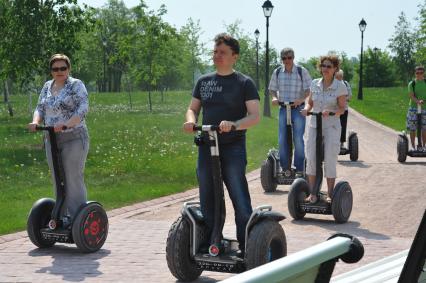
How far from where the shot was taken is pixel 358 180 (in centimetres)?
1339

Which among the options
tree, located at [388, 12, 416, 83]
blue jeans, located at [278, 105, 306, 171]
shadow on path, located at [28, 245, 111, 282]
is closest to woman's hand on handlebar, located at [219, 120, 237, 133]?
shadow on path, located at [28, 245, 111, 282]

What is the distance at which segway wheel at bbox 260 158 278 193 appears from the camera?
12.1 meters

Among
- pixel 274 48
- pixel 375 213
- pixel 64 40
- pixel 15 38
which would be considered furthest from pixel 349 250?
pixel 274 48

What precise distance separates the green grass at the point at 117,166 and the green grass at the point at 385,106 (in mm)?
8233

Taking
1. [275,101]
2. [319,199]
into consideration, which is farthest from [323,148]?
[275,101]

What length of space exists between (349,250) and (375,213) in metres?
7.82

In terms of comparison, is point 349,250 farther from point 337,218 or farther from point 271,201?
point 271,201

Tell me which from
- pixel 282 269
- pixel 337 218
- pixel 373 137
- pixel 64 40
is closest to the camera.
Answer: pixel 282 269

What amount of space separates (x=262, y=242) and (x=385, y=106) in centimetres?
4147

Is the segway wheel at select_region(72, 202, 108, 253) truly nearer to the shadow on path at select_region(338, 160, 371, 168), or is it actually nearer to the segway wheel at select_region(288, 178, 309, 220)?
the segway wheel at select_region(288, 178, 309, 220)

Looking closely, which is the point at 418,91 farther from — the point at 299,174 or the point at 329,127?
the point at 329,127

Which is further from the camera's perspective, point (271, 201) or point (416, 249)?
point (271, 201)

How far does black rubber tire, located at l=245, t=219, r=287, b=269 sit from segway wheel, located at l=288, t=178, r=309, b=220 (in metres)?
3.03

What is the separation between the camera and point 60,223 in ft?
25.9
